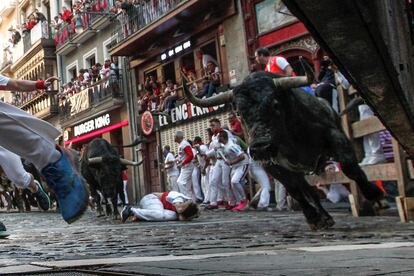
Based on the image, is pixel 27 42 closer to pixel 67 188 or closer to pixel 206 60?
pixel 206 60

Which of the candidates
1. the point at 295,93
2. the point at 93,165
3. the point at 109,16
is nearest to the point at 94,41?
the point at 109,16

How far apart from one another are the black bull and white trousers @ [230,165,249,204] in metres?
7.23

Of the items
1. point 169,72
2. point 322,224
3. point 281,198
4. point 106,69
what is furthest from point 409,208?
point 106,69

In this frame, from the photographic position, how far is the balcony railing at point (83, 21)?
1201 inches

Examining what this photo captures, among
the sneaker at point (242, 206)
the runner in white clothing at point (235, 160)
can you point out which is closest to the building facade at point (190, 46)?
the runner in white clothing at point (235, 160)

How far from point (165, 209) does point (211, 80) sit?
1174 centimetres

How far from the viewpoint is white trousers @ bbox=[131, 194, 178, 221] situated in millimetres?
10609

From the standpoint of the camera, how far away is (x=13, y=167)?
691cm

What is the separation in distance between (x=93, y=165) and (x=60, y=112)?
81.5ft

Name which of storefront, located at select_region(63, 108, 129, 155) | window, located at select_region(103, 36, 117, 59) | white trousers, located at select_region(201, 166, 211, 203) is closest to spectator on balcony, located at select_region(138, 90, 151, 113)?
storefront, located at select_region(63, 108, 129, 155)

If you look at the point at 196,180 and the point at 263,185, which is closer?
the point at 263,185

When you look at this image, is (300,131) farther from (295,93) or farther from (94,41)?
(94,41)

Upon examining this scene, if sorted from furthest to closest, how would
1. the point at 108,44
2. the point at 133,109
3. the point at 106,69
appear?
the point at 108,44 → the point at 106,69 → the point at 133,109

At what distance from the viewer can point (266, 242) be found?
5285mm
